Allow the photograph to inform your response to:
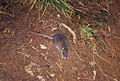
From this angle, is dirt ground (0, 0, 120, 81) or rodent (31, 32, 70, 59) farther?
rodent (31, 32, 70, 59)

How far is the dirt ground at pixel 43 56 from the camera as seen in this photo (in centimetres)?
209

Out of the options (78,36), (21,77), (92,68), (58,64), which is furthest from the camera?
(78,36)

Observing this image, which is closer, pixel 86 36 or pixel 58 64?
pixel 58 64

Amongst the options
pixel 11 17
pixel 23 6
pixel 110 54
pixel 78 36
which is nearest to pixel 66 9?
pixel 78 36

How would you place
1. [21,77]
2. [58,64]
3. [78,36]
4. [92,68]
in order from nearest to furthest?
[21,77] < [58,64] < [92,68] < [78,36]

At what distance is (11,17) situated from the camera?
2.36 m

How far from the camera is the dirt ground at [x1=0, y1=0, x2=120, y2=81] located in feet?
6.86

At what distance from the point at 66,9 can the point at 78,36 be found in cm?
46

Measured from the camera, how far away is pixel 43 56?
2.26 meters

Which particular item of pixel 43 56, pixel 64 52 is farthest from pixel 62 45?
pixel 43 56

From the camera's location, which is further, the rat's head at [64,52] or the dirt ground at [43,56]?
the rat's head at [64,52]

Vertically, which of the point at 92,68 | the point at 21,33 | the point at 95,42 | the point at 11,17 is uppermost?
the point at 11,17

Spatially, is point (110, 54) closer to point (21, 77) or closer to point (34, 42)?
point (34, 42)

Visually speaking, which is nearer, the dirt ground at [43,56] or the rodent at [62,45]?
the dirt ground at [43,56]
